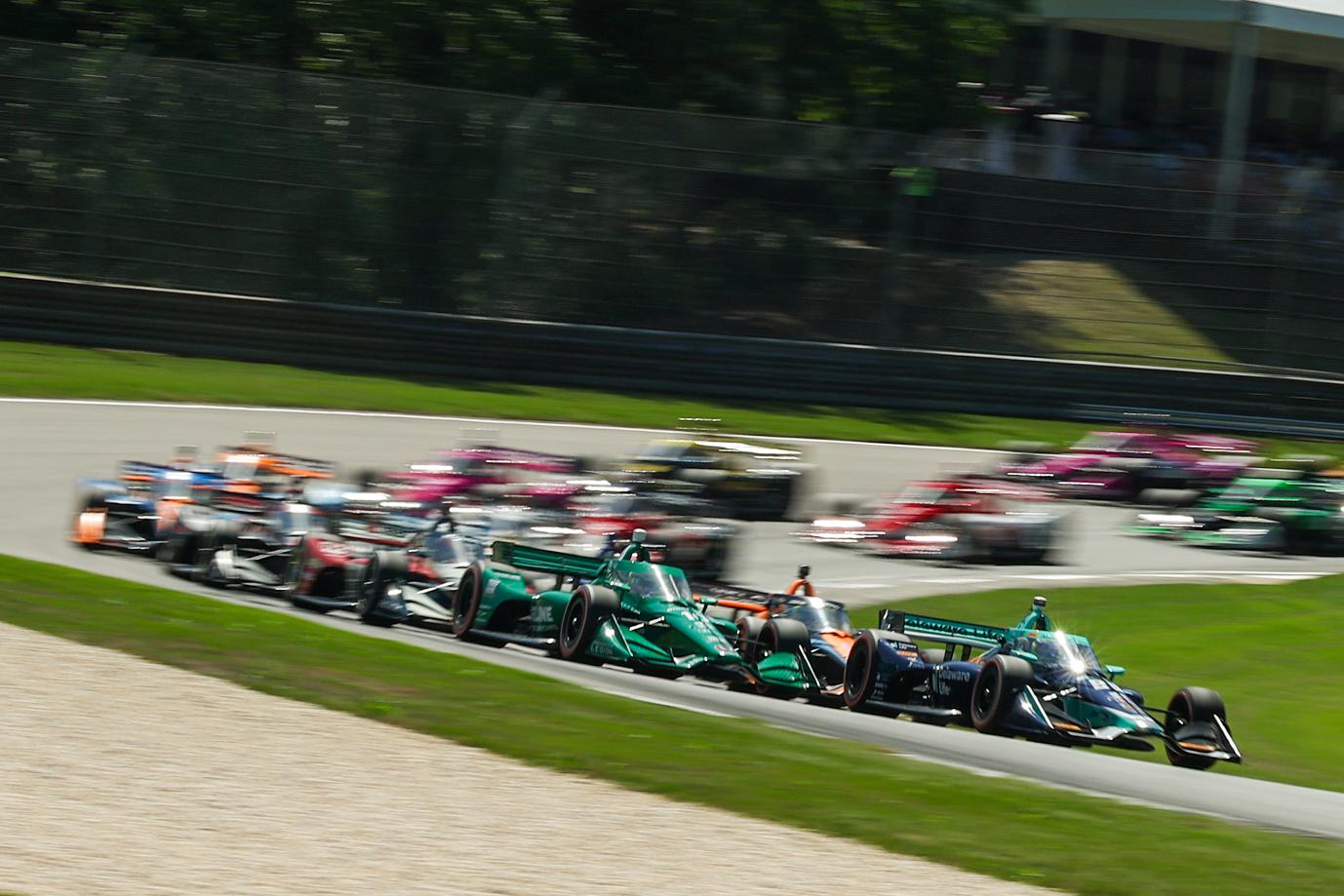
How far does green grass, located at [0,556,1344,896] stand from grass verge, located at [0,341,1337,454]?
892cm

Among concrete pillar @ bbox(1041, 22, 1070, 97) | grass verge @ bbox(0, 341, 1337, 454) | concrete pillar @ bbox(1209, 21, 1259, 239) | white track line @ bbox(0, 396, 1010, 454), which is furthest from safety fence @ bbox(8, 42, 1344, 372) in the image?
concrete pillar @ bbox(1041, 22, 1070, 97)

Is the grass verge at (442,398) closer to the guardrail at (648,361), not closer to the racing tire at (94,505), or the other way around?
the guardrail at (648,361)

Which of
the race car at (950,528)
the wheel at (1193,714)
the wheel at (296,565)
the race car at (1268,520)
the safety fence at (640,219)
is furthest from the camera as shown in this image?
the safety fence at (640,219)

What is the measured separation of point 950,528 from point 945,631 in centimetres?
507

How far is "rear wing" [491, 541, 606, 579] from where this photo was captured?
37.2 ft

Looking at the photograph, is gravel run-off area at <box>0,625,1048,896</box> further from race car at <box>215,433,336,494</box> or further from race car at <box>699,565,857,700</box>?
race car at <box>215,433,336,494</box>

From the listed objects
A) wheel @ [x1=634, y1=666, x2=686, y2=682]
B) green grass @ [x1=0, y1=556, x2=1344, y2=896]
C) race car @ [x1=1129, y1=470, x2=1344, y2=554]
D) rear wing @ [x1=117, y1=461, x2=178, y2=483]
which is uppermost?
green grass @ [x1=0, y1=556, x2=1344, y2=896]

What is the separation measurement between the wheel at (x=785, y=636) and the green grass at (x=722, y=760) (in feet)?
5.17

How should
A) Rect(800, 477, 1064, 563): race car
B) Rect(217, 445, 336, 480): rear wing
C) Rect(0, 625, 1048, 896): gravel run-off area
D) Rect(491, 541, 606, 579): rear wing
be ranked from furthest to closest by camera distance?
Rect(800, 477, 1064, 563): race car → Rect(217, 445, 336, 480): rear wing → Rect(491, 541, 606, 579): rear wing → Rect(0, 625, 1048, 896): gravel run-off area

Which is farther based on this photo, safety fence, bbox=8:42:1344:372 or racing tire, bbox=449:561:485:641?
safety fence, bbox=8:42:1344:372

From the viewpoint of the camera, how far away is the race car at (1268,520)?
1698 centimetres

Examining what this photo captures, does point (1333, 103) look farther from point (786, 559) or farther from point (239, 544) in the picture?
point (239, 544)

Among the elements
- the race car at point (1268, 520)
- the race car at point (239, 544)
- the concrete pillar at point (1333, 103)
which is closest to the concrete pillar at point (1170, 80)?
the concrete pillar at point (1333, 103)

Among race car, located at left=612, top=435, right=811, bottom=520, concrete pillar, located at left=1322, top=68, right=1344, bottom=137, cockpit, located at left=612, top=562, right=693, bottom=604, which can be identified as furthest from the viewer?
concrete pillar, located at left=1322, top=68, right=1344, bottom=137
